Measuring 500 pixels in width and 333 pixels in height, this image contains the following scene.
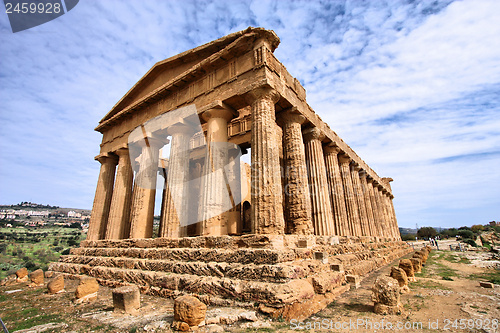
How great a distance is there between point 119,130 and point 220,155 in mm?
9060

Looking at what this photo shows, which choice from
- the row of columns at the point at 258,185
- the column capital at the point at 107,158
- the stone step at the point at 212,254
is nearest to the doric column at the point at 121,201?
the row of columns at the point at 258,185

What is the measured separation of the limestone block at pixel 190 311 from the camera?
3.82 m

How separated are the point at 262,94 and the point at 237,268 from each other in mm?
5559

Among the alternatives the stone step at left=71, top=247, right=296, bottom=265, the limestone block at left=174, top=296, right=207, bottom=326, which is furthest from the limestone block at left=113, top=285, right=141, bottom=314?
the stone step at left=71, top=247, right=296, bottom=265

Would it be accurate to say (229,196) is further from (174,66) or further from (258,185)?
(174,66)

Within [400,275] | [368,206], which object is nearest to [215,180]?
[400,275]

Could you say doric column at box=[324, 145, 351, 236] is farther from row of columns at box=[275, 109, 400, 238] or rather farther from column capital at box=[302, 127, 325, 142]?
column capital at box=[302, 127, 325, 142]

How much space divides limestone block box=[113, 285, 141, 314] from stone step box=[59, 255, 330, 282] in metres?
1.73

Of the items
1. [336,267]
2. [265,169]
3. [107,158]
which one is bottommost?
[336,267]

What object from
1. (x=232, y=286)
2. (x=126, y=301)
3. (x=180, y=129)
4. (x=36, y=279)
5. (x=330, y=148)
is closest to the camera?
(x=126, y=301)

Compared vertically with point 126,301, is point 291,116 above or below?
above

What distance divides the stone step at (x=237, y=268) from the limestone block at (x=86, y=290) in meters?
1.72

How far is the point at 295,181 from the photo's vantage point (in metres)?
9.19

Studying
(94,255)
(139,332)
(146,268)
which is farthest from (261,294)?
(94,255)
